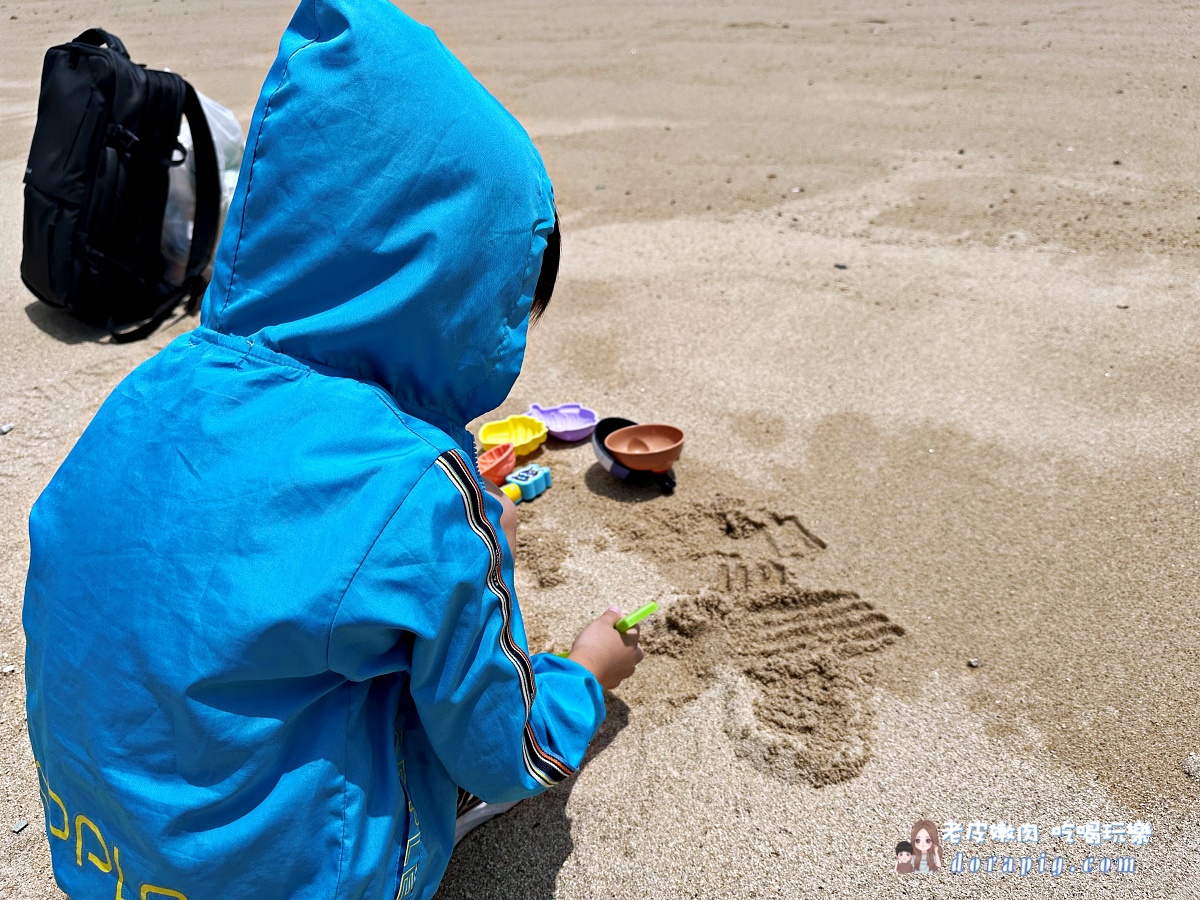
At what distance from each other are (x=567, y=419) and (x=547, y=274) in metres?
1.75

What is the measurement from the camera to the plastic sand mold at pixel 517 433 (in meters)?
3.13

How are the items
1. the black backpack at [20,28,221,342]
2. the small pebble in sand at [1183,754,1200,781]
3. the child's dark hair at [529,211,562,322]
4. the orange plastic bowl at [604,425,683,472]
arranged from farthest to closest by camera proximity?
the black backpack at [20,28,221,342]
the orange plastic bowl at [604,425,683,472]
the small pebble in sand at [1183,754,1200,781]
the child's dark hair at [529,211,562,322]

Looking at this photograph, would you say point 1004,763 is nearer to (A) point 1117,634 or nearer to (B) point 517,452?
(A) point 1117,634

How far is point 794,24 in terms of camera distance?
8578mm

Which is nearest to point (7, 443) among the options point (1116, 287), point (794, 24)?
point (1116, 287)

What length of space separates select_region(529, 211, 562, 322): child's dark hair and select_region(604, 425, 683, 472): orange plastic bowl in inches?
52.4

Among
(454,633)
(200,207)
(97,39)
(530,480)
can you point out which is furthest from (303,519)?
(97,39)

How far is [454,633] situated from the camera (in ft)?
4.12

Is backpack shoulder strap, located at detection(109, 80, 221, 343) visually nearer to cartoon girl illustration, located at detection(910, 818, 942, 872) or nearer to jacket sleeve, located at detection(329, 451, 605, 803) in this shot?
jacket sleeve, located at detection(329, 451, 605, 803)

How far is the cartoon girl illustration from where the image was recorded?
74.4 inches

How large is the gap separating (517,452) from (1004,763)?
5.67 feet

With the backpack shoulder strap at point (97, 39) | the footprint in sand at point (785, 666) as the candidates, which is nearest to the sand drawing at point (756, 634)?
the footprint in sand at point (785, 666)

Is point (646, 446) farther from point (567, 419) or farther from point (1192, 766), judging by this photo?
point (1192, 766)

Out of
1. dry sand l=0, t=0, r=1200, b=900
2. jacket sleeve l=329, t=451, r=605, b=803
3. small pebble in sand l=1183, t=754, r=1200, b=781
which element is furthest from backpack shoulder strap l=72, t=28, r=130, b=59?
small pebble in sand l=1183, t=754, r=1200, b=781
